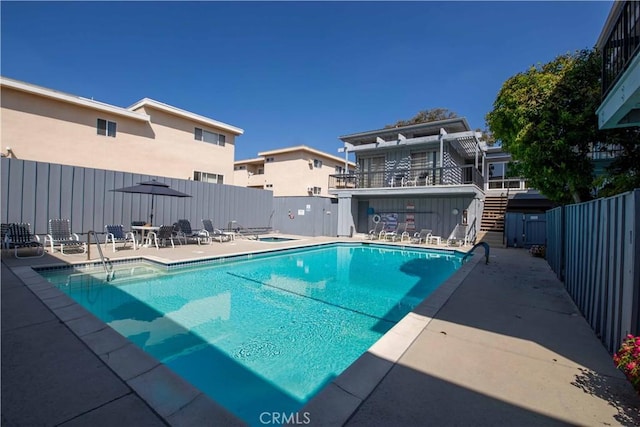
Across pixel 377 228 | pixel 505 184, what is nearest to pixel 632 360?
pixel 377 228

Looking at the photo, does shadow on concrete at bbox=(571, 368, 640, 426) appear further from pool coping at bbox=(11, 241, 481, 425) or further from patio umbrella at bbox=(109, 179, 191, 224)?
patio umbrella at bbox=(109, 179, 191, 224)

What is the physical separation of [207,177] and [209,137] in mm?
2655

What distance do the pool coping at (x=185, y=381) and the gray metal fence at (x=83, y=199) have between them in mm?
7557

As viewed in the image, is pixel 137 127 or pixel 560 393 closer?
pixel 560 393

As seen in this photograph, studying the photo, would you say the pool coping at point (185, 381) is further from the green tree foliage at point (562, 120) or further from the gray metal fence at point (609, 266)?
the green tree foliage at point (562, 120)

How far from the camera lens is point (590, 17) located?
8.44 m

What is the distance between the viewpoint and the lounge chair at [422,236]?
1524 centimetres

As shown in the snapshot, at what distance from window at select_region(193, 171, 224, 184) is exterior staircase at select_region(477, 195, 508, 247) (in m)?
16.2

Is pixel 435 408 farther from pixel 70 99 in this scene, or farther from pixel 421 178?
pixel 70 99

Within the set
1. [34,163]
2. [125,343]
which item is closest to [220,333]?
[125,343]

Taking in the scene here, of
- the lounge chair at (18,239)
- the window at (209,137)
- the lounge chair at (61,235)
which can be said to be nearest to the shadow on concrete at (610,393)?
the lounge chair at (18,239)

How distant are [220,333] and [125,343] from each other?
157 centimetres

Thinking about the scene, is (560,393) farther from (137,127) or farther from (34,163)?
(137,127)

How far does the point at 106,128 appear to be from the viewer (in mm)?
14609
